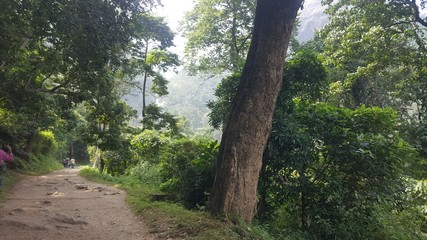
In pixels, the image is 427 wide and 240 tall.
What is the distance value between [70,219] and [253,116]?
14.4ft

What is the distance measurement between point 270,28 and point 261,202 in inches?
158

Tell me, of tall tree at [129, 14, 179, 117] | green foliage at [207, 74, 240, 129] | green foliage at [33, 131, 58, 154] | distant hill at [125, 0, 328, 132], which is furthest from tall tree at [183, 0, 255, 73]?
distant hill at [125, 0, 328, 132]

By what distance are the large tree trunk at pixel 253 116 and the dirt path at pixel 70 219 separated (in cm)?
171

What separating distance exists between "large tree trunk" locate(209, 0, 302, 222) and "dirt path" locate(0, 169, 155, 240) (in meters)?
1.71

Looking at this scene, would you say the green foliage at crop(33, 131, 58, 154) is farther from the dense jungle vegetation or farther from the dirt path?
the dirt path

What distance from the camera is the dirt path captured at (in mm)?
5516

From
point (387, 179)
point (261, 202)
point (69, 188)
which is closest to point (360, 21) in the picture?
point (387, 179)

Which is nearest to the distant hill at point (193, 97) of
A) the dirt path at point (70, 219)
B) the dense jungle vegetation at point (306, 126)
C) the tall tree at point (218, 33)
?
the tall tree at point (218, 33)

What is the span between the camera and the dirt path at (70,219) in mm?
5516

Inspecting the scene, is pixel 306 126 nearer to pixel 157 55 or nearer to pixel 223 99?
pixel 223 99

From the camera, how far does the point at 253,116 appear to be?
19.1ft

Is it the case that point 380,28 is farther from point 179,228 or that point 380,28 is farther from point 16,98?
point 16,98

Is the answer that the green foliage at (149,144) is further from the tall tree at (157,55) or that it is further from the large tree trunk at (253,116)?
the large tree trunk at (253,116)

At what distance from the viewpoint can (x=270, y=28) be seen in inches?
236
